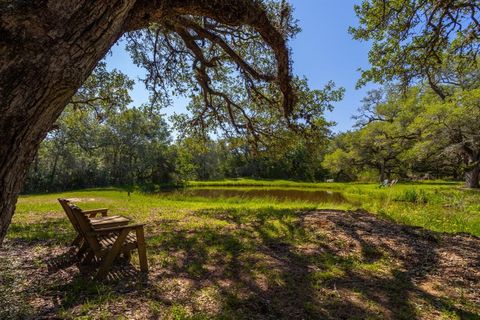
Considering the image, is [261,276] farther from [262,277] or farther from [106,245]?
[106,245]

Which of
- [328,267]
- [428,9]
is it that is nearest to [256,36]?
[428,9]

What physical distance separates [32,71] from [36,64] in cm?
5

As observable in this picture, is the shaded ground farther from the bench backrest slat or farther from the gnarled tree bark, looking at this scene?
the gnarled tree bark

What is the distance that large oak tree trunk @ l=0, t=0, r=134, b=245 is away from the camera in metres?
1.54

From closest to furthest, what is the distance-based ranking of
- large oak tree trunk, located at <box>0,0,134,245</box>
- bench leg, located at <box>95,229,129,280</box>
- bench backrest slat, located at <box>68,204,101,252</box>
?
large oak tree trunk, located at <box>0,0,134,245</box>, bench leg, located at <box>95,229,129,280</box>, bench backrest slat, located at <box>68,204,101,252</box>

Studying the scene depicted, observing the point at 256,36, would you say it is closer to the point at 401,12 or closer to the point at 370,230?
the point at 401,12

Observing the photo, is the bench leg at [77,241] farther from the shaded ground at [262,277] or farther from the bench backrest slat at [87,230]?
the bench backrest slat at [87,230]

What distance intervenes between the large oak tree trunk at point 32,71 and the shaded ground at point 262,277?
2.56 metres

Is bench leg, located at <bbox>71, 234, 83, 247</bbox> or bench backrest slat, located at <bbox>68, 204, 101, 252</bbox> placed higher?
bench backrest slat, located at <bbox>68, 204, 101, 252</bbox>

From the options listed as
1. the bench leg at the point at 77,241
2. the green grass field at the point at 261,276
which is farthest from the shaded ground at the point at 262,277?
the bench leg at the point at 77,241

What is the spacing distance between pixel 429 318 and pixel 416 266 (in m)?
2.14

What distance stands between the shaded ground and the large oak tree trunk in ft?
8.39

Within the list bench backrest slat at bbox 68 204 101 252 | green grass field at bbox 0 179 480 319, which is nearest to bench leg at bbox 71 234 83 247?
green grass field at bbox 0 179 480 319

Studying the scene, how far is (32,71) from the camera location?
1.62 metres
